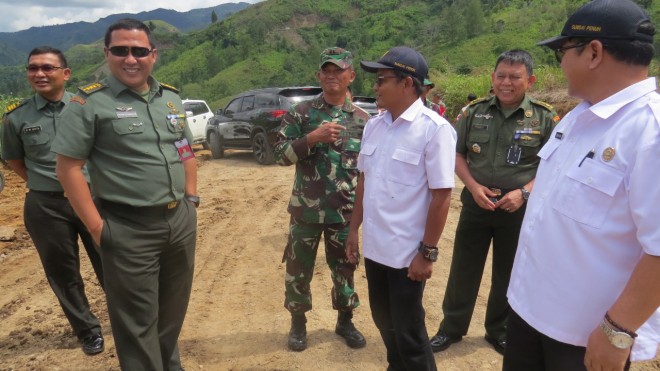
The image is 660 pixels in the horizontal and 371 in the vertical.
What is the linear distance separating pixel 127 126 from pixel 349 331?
79.7 inches

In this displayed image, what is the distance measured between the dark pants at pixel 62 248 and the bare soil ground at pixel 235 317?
0.27m

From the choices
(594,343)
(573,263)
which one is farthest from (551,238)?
(594,343)

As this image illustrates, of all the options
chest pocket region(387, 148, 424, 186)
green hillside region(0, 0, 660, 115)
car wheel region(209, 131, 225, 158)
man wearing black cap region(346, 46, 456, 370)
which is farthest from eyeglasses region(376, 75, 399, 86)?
green hillside region(0, 0, 660, 115)

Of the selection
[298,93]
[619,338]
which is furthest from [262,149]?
[619,338]

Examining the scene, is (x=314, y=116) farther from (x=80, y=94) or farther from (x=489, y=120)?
(x=80, y=94)

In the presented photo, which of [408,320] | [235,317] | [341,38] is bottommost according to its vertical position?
[235,317]

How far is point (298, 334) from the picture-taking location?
3189 millimetres

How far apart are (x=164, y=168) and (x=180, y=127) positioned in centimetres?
29

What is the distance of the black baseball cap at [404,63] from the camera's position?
2.14 meters

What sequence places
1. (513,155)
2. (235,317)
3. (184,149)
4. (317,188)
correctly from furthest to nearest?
(235,317), (317,188), (513,155), (184,149)

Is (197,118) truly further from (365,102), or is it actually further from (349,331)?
(349,331)

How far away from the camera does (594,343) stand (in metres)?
1.29

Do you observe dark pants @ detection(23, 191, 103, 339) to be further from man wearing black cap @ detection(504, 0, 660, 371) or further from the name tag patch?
man wearing black cap @ detection(504, 0, 660, 371)

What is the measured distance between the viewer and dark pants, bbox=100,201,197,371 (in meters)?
2.23
